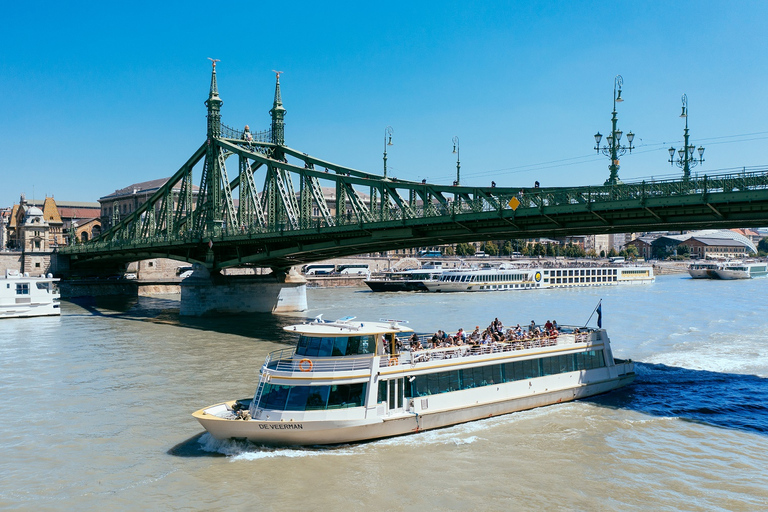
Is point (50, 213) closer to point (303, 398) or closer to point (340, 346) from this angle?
point (340, 346)

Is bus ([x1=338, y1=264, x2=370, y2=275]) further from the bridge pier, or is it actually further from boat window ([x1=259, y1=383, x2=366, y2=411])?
boat window ([x1=259, y1=383, x2=366, y2=411])

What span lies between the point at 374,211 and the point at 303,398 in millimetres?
23849

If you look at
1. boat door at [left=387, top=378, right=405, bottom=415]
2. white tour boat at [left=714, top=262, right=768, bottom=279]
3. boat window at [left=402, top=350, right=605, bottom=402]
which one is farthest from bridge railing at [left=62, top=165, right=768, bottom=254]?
white tour boat at [left=714, top=262, right=768, bottom=279]

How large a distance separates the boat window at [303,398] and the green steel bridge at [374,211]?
14309 mm

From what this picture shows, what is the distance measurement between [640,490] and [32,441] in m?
17.3

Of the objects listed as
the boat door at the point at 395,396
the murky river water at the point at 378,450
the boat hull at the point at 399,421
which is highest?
the boat door at the point at 395,396

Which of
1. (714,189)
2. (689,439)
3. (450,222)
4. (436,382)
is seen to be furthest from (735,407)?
(450,222)

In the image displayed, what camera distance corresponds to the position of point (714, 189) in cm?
2502

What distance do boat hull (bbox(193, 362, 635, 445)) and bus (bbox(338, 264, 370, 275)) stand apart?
90822 mm

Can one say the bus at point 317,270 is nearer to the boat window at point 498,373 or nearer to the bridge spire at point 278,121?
the bridge spire at point 278,121

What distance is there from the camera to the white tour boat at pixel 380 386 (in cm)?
1866

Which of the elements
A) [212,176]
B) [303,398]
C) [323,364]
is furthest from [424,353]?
[212,176]

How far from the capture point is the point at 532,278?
9669 centimetres

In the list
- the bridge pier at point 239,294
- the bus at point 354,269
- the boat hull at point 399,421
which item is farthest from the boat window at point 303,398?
the bus at point 354,269
